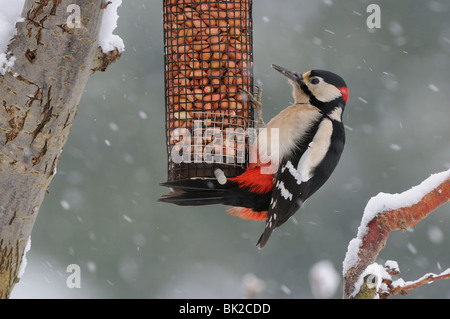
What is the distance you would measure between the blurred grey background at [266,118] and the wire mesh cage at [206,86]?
9.65 feet

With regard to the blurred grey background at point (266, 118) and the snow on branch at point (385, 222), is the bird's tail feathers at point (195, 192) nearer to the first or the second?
the snow on branch at point (385, 222)

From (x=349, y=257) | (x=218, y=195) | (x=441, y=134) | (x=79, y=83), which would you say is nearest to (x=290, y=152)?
(x=218, y=195)

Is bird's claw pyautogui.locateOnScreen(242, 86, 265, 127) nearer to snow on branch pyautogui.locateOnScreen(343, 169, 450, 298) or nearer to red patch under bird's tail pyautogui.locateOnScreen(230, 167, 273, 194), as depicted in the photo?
red patch under bird's tail pyautogui.locateOnScreen(230, 167, 273, 194)

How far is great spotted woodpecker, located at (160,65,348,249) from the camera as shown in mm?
3836

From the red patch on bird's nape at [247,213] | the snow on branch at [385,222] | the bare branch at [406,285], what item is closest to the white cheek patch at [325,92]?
the red patch on bird's nape at [247,213]

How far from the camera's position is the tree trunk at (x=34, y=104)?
266cm

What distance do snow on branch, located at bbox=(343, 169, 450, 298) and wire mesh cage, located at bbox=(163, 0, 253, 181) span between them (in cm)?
127

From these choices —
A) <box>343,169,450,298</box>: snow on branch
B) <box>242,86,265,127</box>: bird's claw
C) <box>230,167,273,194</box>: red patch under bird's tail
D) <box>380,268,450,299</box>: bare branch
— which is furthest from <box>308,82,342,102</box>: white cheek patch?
<box>380,268,450,299</box>: bare branch

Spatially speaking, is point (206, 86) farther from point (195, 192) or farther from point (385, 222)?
point (385, 222)

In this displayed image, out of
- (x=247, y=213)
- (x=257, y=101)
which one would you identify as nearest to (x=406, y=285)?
(x=247, y=213)

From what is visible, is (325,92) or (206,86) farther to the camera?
(325,92)

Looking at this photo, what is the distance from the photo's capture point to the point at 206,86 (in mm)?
3949

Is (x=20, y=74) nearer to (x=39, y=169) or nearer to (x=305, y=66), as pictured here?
(x=39, y=169)

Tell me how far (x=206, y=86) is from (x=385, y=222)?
1.50 metres
